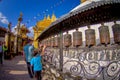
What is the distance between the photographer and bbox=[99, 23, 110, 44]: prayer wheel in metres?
5.09

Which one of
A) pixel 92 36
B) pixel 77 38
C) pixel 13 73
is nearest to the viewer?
pixel 92 36

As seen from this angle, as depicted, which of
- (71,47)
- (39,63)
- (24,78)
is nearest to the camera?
(71,47)

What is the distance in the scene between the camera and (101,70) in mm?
5219

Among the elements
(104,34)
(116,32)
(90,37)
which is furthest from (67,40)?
(116,32)

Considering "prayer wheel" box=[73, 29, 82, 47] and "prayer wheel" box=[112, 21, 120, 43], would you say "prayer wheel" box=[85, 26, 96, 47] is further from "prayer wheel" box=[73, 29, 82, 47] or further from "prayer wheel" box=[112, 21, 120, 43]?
"prayer wheel" box=[112, 21, 120, 43]

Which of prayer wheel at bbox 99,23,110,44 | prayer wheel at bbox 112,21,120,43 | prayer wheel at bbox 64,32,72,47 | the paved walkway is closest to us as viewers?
prayer wheel at bbox 112,21,120,43

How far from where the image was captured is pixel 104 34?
515 centimetres

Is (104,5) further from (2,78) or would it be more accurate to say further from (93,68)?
Result: (2,78)

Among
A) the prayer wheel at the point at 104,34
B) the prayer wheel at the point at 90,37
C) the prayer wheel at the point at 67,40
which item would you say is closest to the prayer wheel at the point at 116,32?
the prayer wheel at the point at 104,34

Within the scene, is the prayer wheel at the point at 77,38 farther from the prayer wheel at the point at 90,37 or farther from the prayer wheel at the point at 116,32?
the prayer wheel at the point at 116,32

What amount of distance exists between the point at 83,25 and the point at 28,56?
3613 mm

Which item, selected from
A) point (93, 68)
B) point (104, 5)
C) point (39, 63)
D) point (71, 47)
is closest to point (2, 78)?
point (39, 63)

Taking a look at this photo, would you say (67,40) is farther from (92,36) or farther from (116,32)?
(116,32)

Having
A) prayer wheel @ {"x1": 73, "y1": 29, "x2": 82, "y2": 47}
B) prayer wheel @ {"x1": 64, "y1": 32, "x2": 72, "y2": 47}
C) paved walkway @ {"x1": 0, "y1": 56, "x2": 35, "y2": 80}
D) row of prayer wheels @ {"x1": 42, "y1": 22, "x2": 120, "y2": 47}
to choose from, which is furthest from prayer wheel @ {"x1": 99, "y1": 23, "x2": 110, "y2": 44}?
paved walkway @ {"x1": 0, "y1": 56, "x2": 35, "y2": 80}
